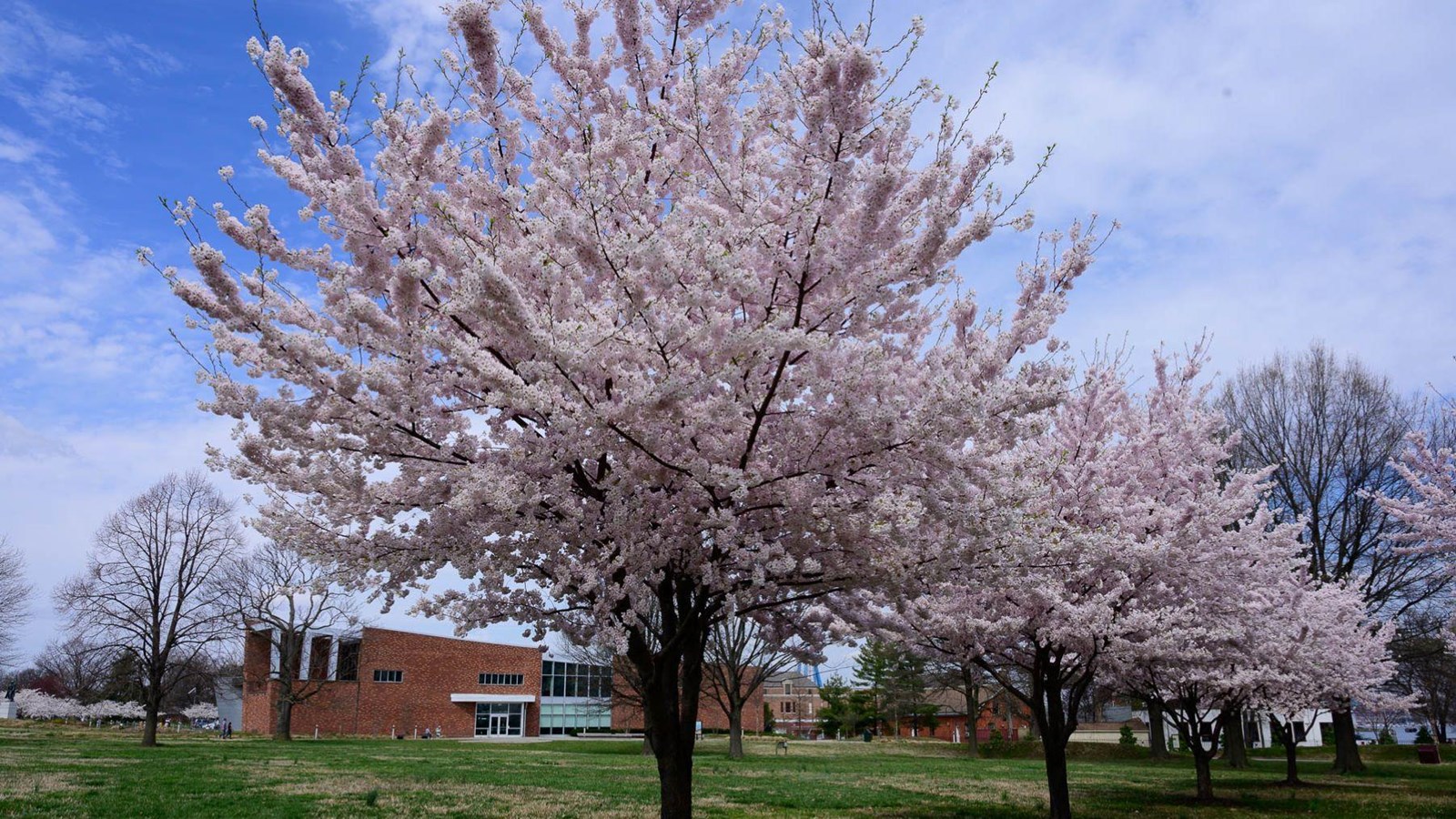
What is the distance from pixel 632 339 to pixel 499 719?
5968 centimetres

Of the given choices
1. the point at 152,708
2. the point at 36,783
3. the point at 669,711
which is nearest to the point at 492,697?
the point at 152,708

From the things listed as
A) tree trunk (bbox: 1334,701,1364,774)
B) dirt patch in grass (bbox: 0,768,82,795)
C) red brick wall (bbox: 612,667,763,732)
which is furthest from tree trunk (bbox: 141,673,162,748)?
tree trunk (bbox: 1334,701,1364,774)

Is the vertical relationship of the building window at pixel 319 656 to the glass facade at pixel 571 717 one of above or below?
above

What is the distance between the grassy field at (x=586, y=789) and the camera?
36.7 feet

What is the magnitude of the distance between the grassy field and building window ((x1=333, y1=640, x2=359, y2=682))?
2523 cm

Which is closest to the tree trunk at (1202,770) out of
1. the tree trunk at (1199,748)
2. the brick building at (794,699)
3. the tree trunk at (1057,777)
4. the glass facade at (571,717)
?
the tree trunk at (1199,748)

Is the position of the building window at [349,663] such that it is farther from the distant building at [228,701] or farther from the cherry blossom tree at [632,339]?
the cherry blossom tree at [632,339]

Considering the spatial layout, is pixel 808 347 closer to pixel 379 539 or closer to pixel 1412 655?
pixel 379 539

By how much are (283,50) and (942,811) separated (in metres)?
13.3

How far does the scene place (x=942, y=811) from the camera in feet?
43.9

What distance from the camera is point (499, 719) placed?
5881 centimetres

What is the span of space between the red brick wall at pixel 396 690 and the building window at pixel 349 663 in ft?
1.08

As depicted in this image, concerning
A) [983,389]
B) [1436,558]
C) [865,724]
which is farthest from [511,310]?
[865,724]

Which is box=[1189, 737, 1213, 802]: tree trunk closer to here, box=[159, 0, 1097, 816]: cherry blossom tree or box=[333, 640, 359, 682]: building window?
box=[159, 0, 1097, 816]: cherry blossom tree
